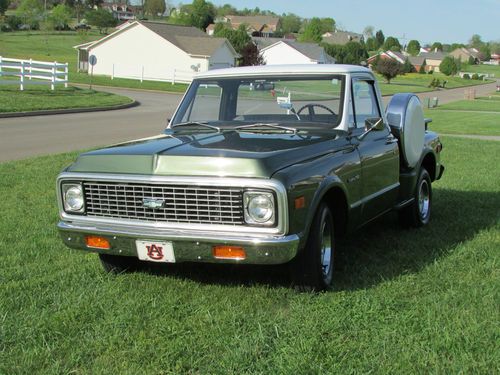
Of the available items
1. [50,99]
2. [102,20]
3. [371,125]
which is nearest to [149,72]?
[50,99]

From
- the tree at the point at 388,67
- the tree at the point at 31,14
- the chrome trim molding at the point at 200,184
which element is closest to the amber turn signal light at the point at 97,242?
the chrome trim molding at the point at 200,184

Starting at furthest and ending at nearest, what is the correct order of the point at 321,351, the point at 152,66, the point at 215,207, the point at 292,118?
1. the point at 152,66
2. the point at 292,118
3. the point at 215,207
4. the point at 321,351

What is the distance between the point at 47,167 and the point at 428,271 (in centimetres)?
722

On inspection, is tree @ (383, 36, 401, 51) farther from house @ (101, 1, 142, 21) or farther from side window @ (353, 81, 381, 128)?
side window @ (353, 81, 381, 128)

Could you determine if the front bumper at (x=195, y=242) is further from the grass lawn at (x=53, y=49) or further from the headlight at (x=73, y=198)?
the grass lawn at (x=53, y=49)

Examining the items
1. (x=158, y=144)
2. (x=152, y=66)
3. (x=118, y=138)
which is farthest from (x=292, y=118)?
(x=152, y=66)

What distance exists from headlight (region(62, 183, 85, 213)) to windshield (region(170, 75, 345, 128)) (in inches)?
57.1

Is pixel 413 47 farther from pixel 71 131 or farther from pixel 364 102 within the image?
pixel 364 102

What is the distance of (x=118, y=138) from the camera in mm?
15898

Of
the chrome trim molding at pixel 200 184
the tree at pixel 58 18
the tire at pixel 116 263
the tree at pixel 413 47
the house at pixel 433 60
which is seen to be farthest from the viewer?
the tree at pixel 413 47

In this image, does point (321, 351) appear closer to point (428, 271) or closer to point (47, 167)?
point (428, 271)

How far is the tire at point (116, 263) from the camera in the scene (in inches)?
201

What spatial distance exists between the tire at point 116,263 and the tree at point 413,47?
606ft

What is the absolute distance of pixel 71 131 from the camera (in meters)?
17.2
